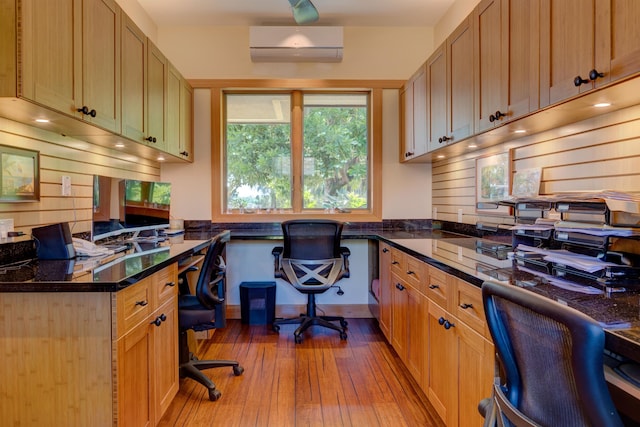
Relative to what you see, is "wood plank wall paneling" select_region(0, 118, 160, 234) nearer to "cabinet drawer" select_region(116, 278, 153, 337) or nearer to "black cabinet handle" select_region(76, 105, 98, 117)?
"black cabinet handle" select_region(76, 105, 98, 117)

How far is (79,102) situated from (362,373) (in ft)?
7.54

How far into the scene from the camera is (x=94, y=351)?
132cm

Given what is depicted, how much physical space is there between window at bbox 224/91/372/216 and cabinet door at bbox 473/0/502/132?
5.79ft

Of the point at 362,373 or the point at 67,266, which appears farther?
the point at 362,373

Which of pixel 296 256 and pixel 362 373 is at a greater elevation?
pixel 296 256

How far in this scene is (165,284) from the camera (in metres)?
1.84

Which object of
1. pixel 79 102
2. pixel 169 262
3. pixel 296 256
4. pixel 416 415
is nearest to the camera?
pixel 79 102

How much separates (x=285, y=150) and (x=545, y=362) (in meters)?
3.27

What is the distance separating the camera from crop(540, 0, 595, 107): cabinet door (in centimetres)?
128

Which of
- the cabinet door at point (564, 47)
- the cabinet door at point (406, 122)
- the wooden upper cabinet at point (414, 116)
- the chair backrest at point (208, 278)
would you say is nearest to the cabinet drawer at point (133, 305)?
the chair backrest at point (208, 278)

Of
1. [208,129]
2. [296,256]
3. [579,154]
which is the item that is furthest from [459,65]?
[208,129]

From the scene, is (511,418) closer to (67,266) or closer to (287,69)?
(67,266)

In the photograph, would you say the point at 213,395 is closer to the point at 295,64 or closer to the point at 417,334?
the point at 417,334

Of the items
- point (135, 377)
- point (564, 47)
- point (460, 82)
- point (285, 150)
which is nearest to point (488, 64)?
point (460, 82)
